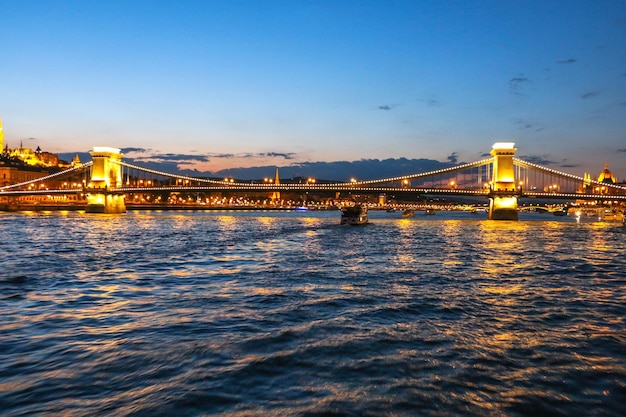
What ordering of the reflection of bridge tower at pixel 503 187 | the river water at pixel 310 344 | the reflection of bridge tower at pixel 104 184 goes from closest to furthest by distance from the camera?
1. the river water at pixel 310 344
2. the reflection of bridge tower at pixel 503 187
3. the reflection of bridge tower at pixel 104 184

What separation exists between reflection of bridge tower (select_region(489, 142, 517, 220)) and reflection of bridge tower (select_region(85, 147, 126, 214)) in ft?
203

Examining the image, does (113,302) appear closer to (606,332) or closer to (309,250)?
(606,332)

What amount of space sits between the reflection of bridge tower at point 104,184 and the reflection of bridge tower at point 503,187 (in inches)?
2432

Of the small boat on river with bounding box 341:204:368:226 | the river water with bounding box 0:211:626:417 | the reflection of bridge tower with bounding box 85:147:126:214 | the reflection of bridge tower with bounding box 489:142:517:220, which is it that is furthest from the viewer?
the reflection of bridge tower with bounding box 85:147:126:214

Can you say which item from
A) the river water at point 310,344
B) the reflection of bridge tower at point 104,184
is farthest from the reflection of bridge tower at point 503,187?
the river water at point 310,344

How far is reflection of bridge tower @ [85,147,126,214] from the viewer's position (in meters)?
85.4

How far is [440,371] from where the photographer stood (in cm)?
611

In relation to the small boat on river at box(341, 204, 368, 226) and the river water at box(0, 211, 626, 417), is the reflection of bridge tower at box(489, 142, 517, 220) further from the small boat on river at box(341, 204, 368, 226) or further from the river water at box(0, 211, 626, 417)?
the river water at box(0, 211, 626, 417)

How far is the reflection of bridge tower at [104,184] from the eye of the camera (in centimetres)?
8544

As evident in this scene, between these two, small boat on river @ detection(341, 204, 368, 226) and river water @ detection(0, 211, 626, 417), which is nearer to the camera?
river water @ detection(0, 211, 626, 417)

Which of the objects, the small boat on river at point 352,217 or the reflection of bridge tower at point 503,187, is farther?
the reflection of bridge tower at point 503,187

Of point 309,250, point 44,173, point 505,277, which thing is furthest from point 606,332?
point 44,173

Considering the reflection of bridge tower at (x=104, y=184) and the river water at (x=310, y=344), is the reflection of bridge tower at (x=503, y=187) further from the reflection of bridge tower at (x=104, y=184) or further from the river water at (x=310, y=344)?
the river water at (x=310, y=344)

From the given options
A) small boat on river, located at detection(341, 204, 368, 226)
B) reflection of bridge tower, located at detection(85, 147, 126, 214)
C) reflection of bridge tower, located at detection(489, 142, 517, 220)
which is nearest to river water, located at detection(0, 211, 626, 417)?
small boat on river, located at detection(341, 204, 368, 226)
